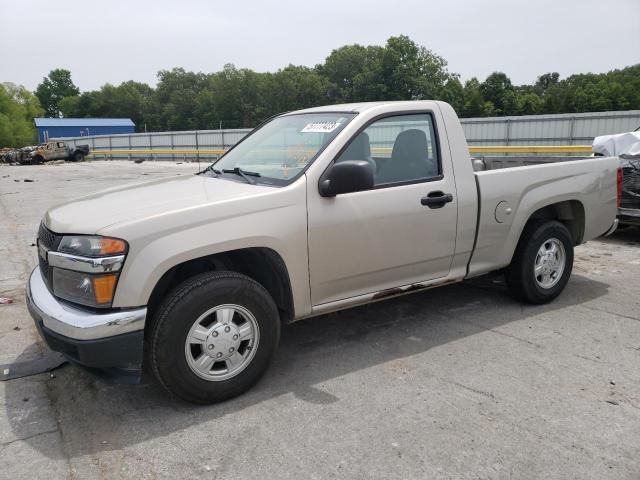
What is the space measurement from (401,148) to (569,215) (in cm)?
206

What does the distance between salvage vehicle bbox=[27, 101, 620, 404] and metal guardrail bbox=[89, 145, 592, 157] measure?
1.56 feet

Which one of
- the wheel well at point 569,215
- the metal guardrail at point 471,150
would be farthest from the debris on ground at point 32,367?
the wheel well at point 569,215

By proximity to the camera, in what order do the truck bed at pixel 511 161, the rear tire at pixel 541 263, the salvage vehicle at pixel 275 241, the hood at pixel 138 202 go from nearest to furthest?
the salvage vehicle at pixel 275 241
the hood at pixel 138 202
the rear tire at pixel 541 263
the truck bed at pixel 511 161

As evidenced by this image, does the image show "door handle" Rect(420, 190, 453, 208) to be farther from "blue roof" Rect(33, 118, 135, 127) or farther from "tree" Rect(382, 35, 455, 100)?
"blue roof" Rect(33, 118, 135, 127)

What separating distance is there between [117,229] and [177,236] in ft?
1.06

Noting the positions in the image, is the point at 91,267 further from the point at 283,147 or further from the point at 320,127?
the point at 320,127

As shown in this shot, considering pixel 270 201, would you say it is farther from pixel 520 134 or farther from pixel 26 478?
pixel 520 134

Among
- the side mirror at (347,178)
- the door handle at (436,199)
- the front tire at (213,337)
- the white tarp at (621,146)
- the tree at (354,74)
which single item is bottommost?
the front tire at (213,337)

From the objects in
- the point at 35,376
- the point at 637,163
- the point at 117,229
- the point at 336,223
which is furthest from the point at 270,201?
the point at 637,163

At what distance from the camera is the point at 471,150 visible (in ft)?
60.1

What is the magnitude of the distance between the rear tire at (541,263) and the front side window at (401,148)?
1278 millimetres

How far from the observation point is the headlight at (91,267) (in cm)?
292

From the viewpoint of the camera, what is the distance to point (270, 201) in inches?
134

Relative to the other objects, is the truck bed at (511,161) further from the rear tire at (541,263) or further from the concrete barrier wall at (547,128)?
the concrete barrier wall at (547,128)
